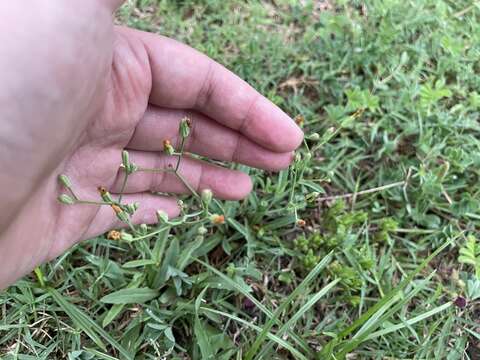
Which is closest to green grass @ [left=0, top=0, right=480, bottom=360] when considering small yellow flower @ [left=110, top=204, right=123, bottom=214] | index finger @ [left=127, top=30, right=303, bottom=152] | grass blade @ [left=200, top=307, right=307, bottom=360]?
grass blade @ [left=200, top=307, right=307, bottom=360]

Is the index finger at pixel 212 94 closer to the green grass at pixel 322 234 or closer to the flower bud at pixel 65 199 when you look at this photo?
the green grass at pixel 322 234

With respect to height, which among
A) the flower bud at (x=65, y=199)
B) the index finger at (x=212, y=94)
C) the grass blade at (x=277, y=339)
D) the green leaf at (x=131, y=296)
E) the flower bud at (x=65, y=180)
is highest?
the index finger at (x=212, y=94)

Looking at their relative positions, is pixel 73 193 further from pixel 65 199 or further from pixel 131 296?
pixel 131 296

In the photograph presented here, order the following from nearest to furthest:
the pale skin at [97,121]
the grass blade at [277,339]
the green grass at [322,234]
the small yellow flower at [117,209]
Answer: the pale skin at [97,121] → the small yellow flower at [117,209] → the grass blade at [277,339] → the green grass at [322,234]

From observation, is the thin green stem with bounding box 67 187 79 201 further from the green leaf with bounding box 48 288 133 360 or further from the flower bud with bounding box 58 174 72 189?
the green leaf with bounding box 48 288 133 360

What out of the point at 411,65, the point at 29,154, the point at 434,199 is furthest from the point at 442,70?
the point at 29,154

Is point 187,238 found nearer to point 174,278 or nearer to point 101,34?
point 174,278

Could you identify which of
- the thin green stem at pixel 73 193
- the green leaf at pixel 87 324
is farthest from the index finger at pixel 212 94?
the green leaf at pixel 87 324

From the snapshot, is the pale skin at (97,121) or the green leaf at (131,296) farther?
the green leaf at (131,296)

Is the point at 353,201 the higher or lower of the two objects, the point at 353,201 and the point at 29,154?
the lower
